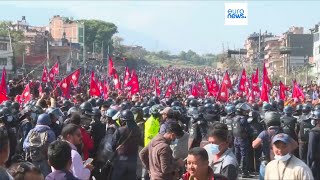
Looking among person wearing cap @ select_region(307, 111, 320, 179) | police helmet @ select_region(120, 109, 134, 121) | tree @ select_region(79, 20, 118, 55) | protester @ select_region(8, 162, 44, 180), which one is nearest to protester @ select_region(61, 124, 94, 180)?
protester @ select_region(8, 162, 44, 180)

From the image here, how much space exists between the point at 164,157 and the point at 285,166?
5.83 ft

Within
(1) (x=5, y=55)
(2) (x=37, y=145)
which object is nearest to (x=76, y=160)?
(2) (x=37, y=145)

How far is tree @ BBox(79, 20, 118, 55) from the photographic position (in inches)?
5037

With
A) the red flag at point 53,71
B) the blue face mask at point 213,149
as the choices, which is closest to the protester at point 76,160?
the blue face mask at point 213,149

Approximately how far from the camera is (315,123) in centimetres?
1102

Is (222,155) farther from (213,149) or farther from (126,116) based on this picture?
(126,116)

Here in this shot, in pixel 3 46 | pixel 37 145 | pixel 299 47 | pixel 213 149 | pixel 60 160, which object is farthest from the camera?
pixel 299 47

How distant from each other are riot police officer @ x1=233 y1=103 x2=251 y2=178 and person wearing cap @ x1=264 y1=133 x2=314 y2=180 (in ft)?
22.5

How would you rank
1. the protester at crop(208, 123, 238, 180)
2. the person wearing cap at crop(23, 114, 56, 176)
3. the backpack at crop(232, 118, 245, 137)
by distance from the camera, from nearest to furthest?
1. the protester at crop(208, 123, 238, 180)
2. the person wearing cap at crop(23, 114, 56, 176)
3. the backpack at crop(232, 118, 245, 137)

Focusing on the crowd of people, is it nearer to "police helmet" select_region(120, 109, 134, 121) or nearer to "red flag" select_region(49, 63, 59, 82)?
"police helmet" select_region(120, 109, 134, 121)

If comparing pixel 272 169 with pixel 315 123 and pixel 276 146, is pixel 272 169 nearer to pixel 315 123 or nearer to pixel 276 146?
pixel 276 146

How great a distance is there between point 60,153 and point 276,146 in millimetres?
2014

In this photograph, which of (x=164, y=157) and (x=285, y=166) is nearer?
(x=285, y=166)

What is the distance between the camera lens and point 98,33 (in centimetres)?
13100
